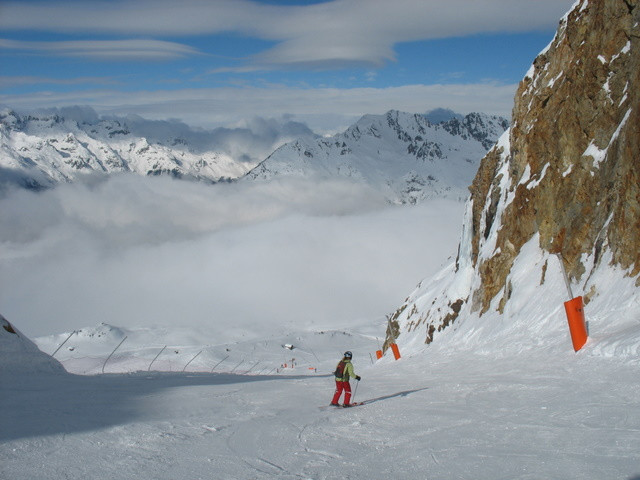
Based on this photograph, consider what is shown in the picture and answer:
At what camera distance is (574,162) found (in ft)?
85.8

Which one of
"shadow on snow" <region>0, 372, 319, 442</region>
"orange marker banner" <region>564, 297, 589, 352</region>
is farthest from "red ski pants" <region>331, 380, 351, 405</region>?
"orange marker banner" <region>564, 297, 589, 352</region>

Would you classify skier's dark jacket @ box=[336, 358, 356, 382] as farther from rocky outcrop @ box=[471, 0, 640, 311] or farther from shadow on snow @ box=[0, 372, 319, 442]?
rocky outcrop @ box=[471, 0, 640, 311]

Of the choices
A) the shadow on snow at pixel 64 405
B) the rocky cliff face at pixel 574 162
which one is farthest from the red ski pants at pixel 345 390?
the rocky cliff face at pixel 574 162

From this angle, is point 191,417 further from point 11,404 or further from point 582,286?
point 582,286

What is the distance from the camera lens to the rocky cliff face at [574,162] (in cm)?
2073

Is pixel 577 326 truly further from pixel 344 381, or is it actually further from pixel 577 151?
pixel 577 151

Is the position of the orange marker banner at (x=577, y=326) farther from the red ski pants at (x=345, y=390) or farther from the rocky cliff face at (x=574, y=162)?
the red ski pants at (x=345, y=390)

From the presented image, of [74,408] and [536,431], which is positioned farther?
[74,408]

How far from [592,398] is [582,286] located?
35.4 ft

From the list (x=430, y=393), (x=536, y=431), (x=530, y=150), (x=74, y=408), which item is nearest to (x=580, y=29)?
(x=530, y=150)

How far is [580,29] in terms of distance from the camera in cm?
2869

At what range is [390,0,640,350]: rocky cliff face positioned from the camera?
20734 millimetres

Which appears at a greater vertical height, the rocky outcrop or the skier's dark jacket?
the rocky outcrop

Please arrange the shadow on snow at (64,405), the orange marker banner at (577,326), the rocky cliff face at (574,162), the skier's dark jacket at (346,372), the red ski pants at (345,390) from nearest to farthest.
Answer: the shadow on snow at (64,405) → the red ski pants at (345,390) → the skier's dark jacket at (346,372) → the orange marker banner at (577,326) → the rocky cliff face at (574,162)
